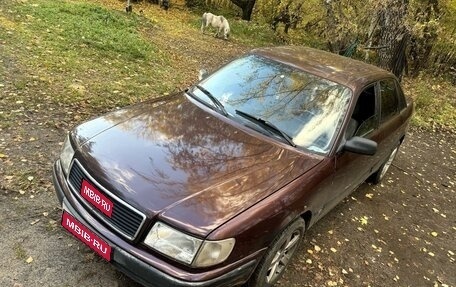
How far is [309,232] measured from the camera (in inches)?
180

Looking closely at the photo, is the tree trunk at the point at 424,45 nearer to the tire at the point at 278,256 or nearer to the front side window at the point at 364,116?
the front side window at the point at 364,116

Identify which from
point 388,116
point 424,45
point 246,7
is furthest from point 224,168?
point 246,7

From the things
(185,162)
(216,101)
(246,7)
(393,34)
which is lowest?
(246,7)

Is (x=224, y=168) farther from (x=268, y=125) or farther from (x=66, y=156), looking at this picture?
(x=66, y=156)

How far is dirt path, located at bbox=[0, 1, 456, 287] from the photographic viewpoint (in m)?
3.41

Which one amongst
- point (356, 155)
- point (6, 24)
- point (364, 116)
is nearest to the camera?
point (356, 155)

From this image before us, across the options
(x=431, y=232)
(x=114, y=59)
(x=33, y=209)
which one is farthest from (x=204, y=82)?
(x=114, y=59)

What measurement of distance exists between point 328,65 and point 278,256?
209cm

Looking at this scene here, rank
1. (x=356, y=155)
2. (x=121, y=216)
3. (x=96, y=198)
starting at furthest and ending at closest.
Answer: (x=356, y=155)
(x=96, y=198)
(x=121, y=216)

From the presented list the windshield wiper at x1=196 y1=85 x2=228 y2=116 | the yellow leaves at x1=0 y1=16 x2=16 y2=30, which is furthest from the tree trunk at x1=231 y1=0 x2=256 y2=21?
the windshield wiper at x1=196 y1=85 x2=228 y2=116

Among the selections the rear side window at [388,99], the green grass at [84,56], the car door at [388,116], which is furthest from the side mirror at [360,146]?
the green grass at [84,56]

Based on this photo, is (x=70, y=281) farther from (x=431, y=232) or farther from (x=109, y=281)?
(x=431, y=232)

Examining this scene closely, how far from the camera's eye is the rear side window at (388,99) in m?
4.77

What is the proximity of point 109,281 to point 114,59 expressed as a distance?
6009 millimetres
